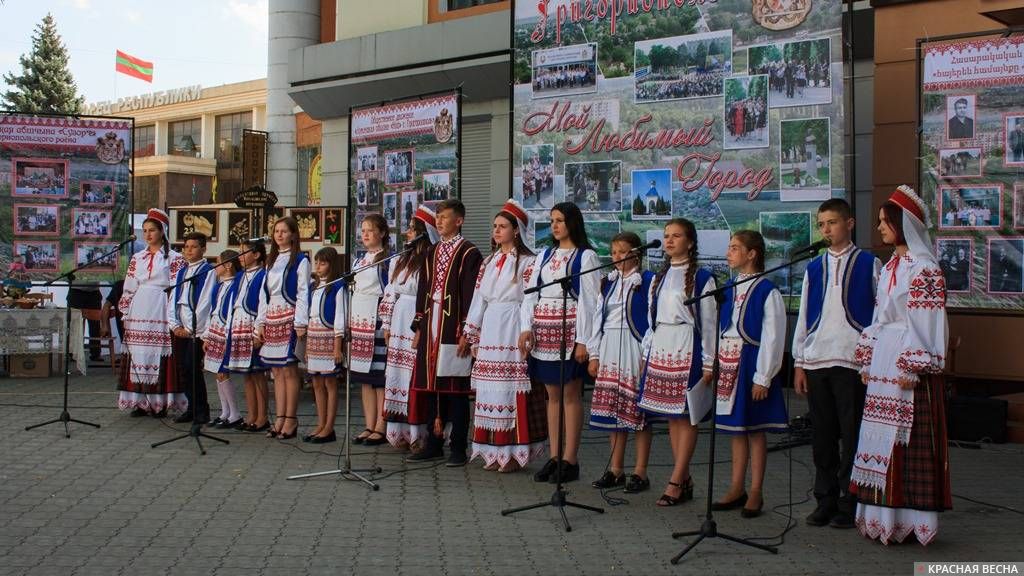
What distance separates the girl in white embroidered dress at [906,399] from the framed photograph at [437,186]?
6.84 meters

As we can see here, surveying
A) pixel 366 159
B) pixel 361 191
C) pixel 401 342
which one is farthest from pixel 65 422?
pixel 366 159

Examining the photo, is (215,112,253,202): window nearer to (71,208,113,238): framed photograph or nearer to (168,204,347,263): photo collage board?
(168,204,347,263): photo collage board

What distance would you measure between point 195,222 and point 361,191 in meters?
5.24

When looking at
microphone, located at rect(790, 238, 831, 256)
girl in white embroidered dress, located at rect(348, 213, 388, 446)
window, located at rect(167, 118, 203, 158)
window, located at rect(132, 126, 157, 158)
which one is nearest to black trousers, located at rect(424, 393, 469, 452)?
girl in white embroidered dress, located at rect(348, 213, 388, 446)

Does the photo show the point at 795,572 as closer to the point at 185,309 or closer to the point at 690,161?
the point at 690,161

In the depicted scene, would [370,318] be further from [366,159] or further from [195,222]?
[195,222]

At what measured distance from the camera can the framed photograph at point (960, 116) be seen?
1012cm

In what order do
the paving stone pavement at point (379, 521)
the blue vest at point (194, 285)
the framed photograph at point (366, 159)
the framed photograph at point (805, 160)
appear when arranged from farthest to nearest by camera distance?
the framed photograph at point (366, 159)
the blue vest at point (194, 285)
the framed photograph at point (805, 160)
the paving stone pavement at point (379, 521)

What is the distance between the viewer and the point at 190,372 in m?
10.9

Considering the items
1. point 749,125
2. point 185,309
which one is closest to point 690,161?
point 749,125

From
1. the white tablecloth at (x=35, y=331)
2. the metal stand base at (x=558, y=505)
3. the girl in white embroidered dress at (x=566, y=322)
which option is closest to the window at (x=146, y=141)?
the white tablecloth at (x=35, y=331)

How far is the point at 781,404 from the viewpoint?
6.78m

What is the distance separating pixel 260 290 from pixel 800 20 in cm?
559

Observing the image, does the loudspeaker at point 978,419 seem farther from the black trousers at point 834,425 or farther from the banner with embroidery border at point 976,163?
the black trousers at point 834,425
